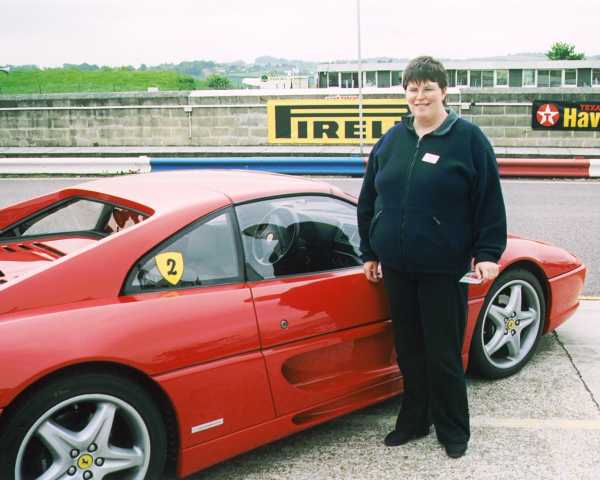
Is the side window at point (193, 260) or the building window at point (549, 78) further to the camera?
the building window at point (549, 78)

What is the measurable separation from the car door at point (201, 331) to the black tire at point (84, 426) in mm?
120

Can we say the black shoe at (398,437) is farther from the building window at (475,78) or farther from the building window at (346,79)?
the building window at (475,78)

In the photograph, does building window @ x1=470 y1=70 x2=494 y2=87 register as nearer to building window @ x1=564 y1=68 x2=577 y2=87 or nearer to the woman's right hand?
Answer: building window @ x1=564 y1=68 x2=577 y2=87

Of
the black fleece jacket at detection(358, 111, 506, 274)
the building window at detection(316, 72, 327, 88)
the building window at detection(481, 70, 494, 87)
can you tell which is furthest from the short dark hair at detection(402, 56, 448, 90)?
the building window at detection(481, 70, 494, 87)

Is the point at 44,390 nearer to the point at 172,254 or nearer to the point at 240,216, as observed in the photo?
the point at 172,254

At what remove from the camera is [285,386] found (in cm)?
312

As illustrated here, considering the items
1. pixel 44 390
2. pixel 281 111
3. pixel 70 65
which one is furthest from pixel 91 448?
pixel 70 65

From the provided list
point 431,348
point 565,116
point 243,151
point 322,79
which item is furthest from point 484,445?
point 322,79

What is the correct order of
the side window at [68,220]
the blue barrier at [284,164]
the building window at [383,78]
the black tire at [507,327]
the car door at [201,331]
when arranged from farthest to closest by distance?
the building window at [383,78], the blue barrier at [284,164], the black tire at [507,327], the side window at [68,220], the car door at [201,331]

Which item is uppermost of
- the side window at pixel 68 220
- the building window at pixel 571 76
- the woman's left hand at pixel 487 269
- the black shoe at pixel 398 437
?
the building window at pixel 571 76

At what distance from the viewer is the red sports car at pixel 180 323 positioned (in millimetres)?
2564

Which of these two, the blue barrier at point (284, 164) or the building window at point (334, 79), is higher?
the building window at point (334, 79)

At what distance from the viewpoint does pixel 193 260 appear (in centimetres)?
303

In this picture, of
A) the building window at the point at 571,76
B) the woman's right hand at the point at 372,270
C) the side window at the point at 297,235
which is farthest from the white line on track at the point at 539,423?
the building window at the point at 571,76
